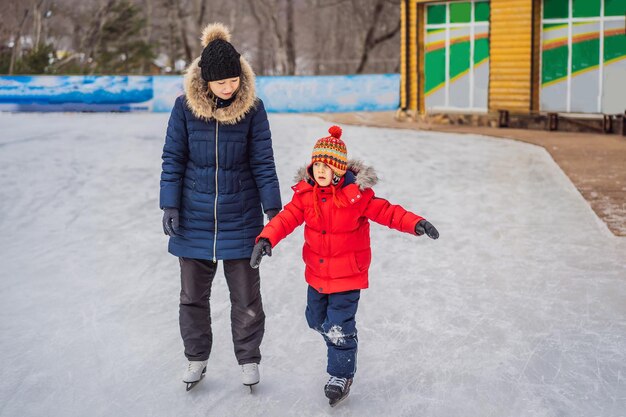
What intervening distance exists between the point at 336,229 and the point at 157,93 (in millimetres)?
18780

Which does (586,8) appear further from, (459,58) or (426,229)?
(426,229)

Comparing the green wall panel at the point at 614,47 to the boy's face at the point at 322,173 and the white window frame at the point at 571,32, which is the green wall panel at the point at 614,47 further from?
the boy's face at the point at 322,173

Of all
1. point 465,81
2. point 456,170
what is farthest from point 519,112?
point 456,170

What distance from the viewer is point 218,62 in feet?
11.9

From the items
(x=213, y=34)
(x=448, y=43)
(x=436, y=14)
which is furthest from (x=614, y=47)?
(x=213, y=34)

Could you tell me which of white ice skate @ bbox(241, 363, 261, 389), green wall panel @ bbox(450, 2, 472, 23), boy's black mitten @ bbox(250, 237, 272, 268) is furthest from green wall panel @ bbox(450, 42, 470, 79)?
boy's black mitten @ bbox(250, 237, 272, 268)

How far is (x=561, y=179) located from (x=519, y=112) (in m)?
7.94

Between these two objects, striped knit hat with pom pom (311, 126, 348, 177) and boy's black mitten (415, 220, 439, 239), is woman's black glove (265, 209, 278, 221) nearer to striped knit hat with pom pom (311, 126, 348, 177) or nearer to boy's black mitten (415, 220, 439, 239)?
striped knit hat with pom pom (311, 126, 348, 177)

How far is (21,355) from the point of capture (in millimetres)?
4500

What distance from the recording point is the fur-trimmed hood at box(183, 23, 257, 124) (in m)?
3.68

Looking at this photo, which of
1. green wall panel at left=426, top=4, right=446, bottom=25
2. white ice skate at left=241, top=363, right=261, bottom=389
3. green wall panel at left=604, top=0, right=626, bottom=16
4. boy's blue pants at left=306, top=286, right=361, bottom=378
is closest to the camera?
boy's blue pants at left=306, top=286, right=361, bottom=378

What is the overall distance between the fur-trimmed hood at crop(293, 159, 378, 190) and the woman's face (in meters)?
0.46

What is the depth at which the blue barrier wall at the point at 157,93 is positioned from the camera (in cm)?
2122

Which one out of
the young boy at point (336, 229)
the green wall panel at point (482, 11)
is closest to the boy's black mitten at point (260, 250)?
the young boy at point (336, 229)
